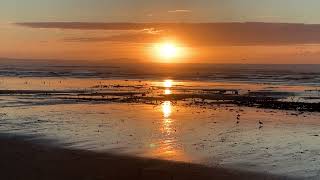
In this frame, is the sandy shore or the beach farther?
the beach

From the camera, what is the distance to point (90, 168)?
15.8 m

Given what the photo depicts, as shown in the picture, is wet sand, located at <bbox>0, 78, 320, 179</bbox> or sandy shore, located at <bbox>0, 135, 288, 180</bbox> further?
wet sand, located at <bbox>0, 78, 320, 179</bbox>

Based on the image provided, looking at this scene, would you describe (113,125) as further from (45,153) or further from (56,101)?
(56,101)

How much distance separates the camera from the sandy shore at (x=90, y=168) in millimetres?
14852

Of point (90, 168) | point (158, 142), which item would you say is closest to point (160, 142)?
point (158, 142)

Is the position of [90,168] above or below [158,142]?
below

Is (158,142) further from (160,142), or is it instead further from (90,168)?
(90,168)

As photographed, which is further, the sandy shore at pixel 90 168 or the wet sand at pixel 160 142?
the wet sand at pixel 160 142

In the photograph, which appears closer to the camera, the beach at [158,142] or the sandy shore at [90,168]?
the sandy shore at [90,168]

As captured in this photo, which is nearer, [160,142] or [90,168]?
[90,168]

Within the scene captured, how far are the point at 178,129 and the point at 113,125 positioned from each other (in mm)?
3312

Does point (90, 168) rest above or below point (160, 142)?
below

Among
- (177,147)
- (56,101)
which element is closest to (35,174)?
(177,147)

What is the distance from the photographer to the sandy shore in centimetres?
1485
